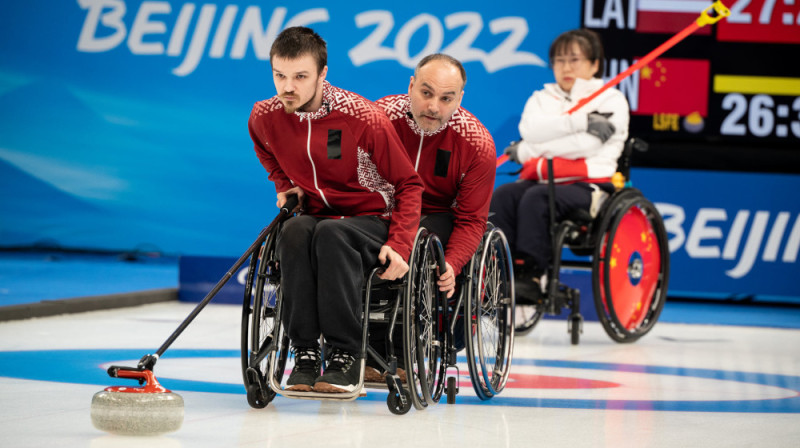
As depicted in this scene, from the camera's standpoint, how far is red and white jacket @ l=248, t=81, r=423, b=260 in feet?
9.91

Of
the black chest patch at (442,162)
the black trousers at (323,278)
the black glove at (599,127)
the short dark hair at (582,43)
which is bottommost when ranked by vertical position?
the black trousers at (323,278)

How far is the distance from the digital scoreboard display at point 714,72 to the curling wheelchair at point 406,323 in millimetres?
3858

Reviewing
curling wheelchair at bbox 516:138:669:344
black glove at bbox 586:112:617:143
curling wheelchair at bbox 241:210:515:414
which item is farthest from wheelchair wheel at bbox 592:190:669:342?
curling wheelchair at bbox 241:210:515:414

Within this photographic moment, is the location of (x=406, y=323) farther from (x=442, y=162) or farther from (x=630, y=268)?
(x=630, y=268)

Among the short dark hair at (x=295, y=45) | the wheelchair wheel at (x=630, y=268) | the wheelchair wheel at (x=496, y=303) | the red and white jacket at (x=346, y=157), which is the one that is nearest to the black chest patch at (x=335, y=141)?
the red and white jacket at (x=346, y=157)

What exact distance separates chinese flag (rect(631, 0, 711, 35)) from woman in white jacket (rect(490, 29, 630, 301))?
191cm

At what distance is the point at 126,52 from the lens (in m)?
8.09

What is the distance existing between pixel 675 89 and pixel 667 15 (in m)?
0.47

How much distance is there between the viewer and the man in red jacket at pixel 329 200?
2848 mm

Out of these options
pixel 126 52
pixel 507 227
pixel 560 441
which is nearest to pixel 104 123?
pixel 126 52

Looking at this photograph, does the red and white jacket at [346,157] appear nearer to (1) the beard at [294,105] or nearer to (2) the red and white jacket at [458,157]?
(1) the beard at [294,105]

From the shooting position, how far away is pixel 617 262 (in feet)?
16.4

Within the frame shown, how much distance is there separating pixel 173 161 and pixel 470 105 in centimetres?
221

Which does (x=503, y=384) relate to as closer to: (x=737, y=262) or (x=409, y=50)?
(x=737, y=262)
